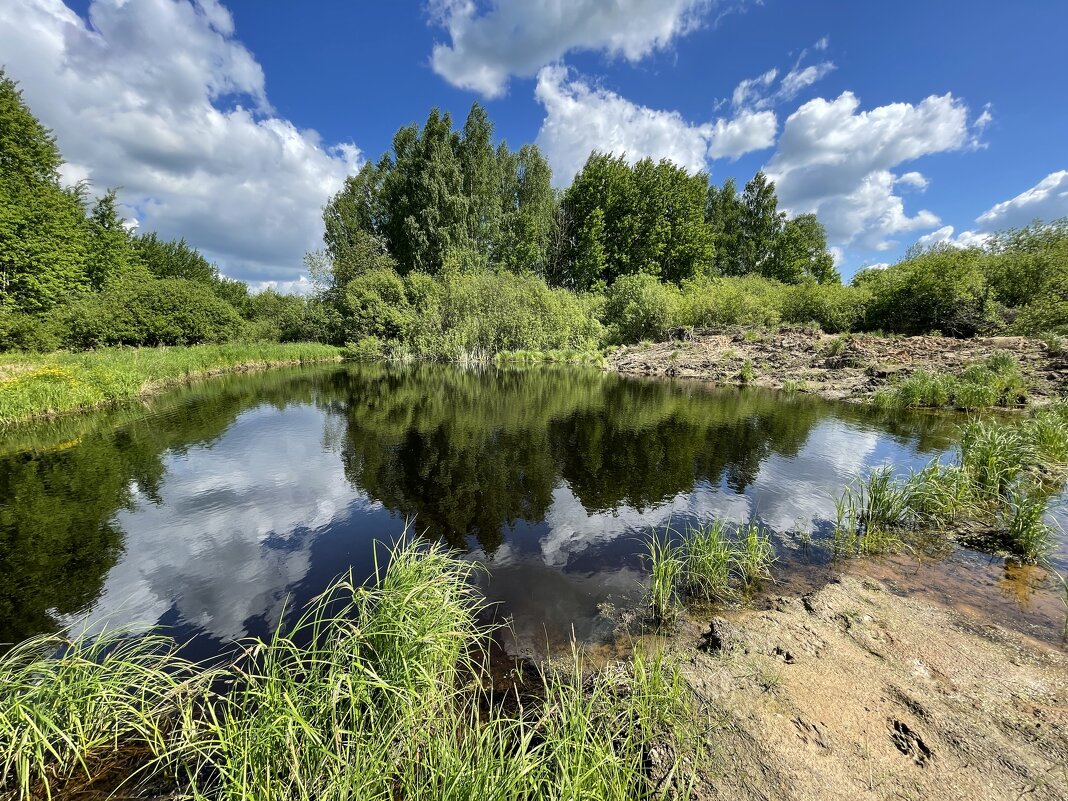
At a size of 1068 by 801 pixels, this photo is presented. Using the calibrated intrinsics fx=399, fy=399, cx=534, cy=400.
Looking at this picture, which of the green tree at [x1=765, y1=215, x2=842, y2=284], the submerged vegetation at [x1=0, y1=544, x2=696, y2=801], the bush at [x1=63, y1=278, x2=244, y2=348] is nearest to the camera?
the submerged vegetation at [x1=0, y1=544, x2=696, y2=801]

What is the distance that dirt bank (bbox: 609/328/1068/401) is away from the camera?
19453 millimetres

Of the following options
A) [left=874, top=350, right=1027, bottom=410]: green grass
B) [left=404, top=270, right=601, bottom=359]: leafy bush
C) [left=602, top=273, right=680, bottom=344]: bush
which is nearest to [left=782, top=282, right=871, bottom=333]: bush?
[left=602, top=273, right=680, bottom=344]: bush

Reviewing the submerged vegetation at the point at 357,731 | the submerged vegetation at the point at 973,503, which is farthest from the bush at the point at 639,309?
the submerged vegetation at the point at 357,731

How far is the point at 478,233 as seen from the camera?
154ft

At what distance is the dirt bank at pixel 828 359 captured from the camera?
19453 millimetres

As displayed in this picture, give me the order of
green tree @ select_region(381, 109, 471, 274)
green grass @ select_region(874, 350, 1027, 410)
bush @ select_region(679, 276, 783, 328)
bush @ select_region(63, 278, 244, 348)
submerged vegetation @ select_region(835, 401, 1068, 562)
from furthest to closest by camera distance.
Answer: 1. green tree @ select_region(381, 109, 471, 274)
2. bush @ select_region(679, 276, 783, 328)
3. bush @ select_region(63, 278, 244, 348)
4. green grass @ select_region(874, 350, 1027, 410)
5. submerged vegetation @ select_region(835, 401, 1068, 562)

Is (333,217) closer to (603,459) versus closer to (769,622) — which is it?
(603,459)

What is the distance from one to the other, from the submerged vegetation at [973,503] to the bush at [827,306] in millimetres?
30242

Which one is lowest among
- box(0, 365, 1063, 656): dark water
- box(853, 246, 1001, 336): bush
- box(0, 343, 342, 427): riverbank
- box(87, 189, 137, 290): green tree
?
box(0, 365, 1063, 656): dark water

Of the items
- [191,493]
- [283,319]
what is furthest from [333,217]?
[191,493]

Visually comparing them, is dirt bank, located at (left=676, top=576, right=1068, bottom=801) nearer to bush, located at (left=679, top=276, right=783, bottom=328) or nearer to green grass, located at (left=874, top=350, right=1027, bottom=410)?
green grass, located at (left=874, top=350, right=1027, bottom=410)

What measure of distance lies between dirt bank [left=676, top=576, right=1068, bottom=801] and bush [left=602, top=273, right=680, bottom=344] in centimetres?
3904

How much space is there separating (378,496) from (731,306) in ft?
126

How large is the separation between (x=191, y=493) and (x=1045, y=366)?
1255 inches
